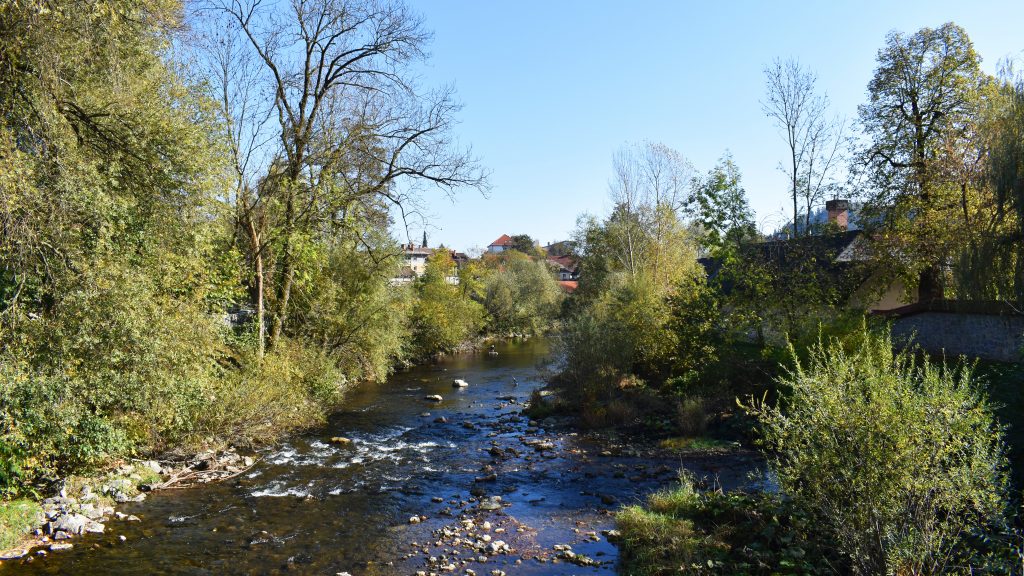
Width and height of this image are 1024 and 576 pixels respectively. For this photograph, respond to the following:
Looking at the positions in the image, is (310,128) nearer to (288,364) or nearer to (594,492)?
(288,364)

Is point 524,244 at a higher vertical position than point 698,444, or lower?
higher

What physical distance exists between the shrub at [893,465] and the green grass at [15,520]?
37.5 ft

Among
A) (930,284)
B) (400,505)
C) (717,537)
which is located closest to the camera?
(717,537)

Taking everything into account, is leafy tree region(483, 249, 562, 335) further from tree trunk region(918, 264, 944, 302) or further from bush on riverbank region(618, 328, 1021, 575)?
bush on riverbank region(618, 328, 1021, 575)

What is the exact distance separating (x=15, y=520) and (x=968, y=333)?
24138 millimetres

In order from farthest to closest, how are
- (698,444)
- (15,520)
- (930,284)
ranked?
1. (930,284)
2. (698,444)
3. (15,520)

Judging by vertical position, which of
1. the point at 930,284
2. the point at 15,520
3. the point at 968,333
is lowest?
the point at 15,520

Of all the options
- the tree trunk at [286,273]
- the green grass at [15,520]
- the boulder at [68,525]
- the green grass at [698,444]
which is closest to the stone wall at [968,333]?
the green grass at [698,444]

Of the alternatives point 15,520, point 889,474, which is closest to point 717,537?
point 889,474

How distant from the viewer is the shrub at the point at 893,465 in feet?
19.8

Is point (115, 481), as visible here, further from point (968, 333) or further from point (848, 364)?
point (968, 333)

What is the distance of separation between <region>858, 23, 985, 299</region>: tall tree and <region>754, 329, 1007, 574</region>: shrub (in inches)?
615

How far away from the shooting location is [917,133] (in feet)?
71.1

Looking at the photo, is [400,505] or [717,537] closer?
[717,537]
